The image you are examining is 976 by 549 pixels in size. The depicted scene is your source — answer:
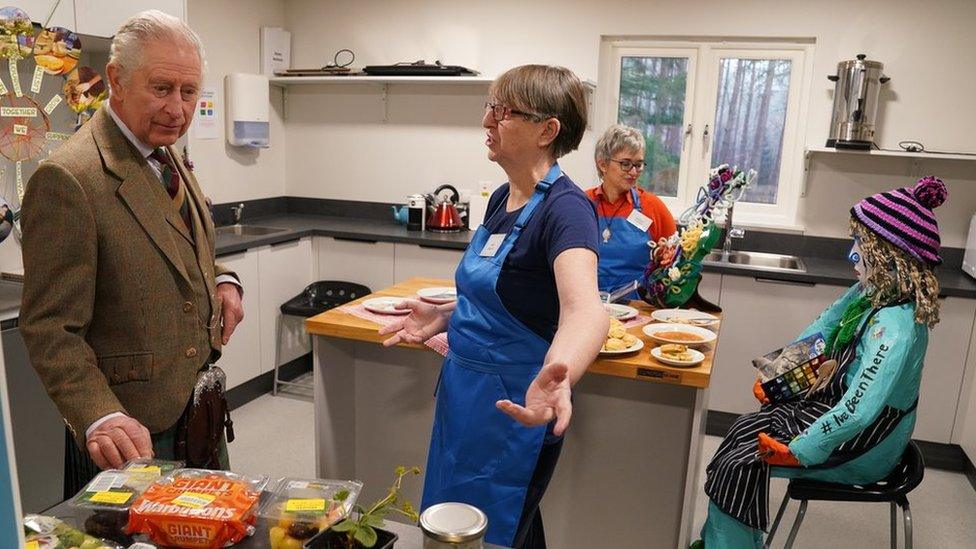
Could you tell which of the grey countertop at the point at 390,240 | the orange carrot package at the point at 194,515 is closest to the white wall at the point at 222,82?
the grey countertop at the point at 390,240

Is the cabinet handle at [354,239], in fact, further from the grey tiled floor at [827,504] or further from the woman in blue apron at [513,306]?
the woman in blue apron at [513,306]

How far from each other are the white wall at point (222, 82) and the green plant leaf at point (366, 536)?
360 cm

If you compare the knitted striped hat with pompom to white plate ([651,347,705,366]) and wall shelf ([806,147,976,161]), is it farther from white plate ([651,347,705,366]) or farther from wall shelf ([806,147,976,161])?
wall shelf ([806,147,976,161])

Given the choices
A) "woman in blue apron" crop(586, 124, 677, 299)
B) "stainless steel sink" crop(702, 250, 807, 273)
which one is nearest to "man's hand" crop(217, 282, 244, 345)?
"woman in blue apron" crop(586, 124, 677, 299)

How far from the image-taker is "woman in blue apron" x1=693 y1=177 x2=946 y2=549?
192cm

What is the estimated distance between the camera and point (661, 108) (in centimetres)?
421

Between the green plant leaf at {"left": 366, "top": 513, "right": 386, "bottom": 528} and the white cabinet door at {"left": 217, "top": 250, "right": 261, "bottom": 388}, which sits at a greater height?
the green plant leaf at {"left": 366, "top": 513, "right": 386, "bottom": 528}

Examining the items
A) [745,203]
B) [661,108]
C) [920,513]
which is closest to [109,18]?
[661,108]

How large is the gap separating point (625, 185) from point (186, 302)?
214 centimetres

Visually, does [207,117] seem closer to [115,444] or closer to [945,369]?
[115,444]

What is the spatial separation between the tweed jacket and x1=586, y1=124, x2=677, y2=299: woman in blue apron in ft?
6.18

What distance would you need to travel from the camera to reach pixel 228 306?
1.67 meters

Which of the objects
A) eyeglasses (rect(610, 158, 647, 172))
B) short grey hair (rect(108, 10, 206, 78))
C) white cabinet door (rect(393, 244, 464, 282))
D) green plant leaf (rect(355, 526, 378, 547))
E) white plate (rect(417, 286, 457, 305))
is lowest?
white cabinet door (rect(393, 244, 464, 282))

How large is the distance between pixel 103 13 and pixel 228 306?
1758mm
